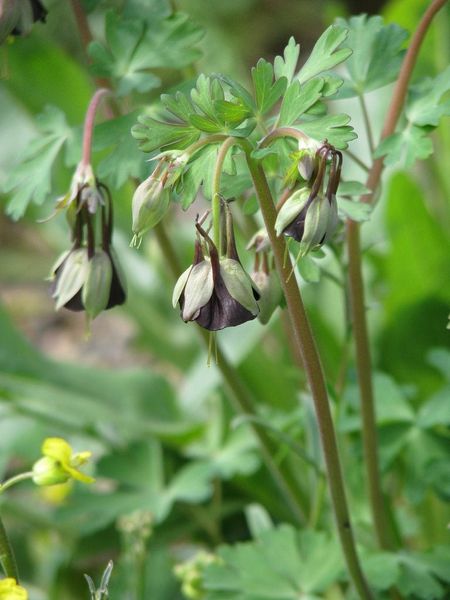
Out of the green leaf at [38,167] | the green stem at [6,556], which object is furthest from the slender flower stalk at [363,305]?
the green stem at [6,556]

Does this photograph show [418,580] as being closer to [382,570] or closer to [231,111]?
[382,570]

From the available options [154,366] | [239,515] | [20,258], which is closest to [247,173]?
[239,515]

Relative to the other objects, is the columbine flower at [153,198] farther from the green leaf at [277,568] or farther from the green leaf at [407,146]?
the green leaf at [277,568]

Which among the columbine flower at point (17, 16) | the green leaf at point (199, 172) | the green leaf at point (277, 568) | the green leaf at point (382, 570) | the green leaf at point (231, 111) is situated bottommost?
the green leaf at point (277, 568)

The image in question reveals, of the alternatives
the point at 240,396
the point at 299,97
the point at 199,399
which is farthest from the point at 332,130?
the point at 199,399

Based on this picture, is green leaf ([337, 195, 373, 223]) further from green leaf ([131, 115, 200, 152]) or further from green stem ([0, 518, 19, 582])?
green stem ([0, 518, 19, 582])

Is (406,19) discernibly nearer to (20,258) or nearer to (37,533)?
(37,533)
